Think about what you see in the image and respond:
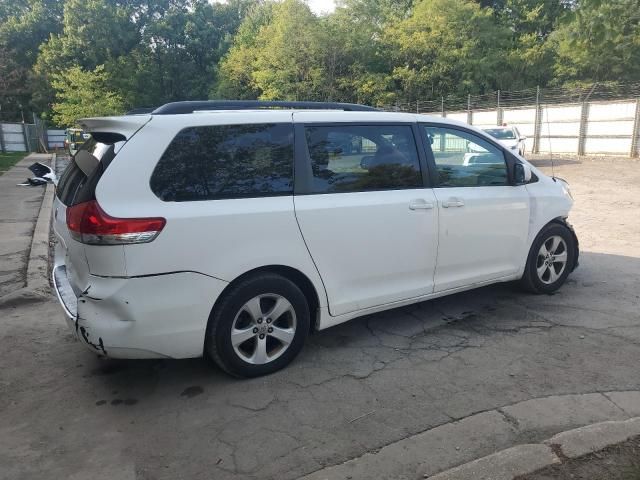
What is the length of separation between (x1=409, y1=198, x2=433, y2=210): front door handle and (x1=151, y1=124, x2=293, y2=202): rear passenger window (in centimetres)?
100

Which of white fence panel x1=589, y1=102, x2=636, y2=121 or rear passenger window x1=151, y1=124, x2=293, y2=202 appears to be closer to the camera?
rear passenger window x1=151, y1=124, x2=293, y2=202

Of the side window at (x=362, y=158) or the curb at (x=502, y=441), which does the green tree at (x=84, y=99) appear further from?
the curb at (x=502, y=441)

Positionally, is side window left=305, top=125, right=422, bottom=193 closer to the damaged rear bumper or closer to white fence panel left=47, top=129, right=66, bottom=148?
the damaged rear bumper

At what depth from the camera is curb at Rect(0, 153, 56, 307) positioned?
5.17 metres

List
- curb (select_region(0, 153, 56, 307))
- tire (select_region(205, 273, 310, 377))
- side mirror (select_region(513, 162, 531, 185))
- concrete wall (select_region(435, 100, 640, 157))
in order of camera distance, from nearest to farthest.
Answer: tire (select_region(205, 273, 310, 377)) → side mirror (select_region(513, 162, 531, 185)) → curb (select_region(0, 153, 56, 307)) → concrete wall (select_region(435, 100, 640, 157))

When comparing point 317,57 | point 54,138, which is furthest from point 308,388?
point 54,138

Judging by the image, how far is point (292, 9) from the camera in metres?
38.9

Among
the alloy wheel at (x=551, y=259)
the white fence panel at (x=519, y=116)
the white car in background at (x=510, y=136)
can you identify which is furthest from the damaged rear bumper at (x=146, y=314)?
the white fence panel at (x=519, y=116)

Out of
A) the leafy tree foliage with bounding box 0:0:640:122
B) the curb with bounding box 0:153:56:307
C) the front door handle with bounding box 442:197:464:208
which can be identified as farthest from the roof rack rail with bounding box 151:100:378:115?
the leafy tree foliage with bounding box 0:0:640:122

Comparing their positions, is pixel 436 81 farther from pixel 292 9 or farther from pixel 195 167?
pixel 195 167

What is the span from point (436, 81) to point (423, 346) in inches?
1587

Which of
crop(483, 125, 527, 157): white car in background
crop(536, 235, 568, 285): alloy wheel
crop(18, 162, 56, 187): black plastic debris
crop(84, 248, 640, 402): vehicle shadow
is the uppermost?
crop(18, 162, 56, 187): black plastic debris

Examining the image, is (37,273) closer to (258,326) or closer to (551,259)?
(258,326)

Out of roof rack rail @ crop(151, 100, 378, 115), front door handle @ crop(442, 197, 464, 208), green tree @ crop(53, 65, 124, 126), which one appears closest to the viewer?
roof rack rail @ crop(151, 100, 378, 115)
